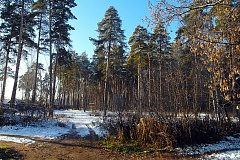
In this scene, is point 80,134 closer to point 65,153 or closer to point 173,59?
point 65,153

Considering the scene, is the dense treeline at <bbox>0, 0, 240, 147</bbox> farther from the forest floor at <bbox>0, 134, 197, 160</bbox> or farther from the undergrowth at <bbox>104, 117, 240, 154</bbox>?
the forest floor at <bbox>0, 134, 197, 160</bbox>

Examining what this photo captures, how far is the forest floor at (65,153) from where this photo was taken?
7.20 m

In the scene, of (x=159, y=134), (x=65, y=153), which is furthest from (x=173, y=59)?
(x=65, y=153)

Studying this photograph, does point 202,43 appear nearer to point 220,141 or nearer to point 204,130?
point 204,130

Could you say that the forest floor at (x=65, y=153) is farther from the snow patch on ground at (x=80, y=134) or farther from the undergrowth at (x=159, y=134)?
the snow patch on ground at (x=80, y=134)

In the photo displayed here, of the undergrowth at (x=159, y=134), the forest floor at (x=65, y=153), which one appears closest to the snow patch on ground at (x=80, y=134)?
the undergrowth at (x=159, y=134)

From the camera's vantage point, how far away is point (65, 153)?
783cm

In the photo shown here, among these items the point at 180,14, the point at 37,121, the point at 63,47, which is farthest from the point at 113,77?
the point at 180,14

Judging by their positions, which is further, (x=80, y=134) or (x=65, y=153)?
(x=80, y=134)

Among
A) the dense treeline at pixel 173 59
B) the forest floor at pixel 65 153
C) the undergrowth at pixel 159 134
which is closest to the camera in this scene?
the dense treeline at pixel 173 59

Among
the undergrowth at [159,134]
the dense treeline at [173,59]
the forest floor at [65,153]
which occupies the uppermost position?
the dense treeline at [173,59]

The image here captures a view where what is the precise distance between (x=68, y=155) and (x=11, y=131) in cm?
588

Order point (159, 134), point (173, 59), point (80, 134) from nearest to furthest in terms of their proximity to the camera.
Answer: point (159, 134)
point (80, 134)
point (173, 59)

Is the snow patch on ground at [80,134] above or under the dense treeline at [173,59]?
under
